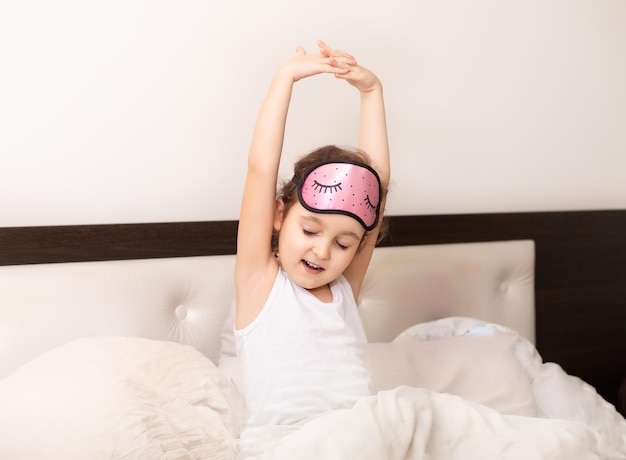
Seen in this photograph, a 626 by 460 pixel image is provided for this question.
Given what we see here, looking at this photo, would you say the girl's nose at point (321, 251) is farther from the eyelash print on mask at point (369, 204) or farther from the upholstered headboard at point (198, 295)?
the upholstered headboard at point (198, 295)

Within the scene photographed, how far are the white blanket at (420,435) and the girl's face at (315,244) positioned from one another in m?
0.24

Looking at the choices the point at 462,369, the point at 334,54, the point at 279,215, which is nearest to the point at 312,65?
the point at 334,54

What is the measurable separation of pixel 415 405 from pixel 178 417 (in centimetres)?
44

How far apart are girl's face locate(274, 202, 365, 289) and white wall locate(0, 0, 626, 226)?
0.47 meters

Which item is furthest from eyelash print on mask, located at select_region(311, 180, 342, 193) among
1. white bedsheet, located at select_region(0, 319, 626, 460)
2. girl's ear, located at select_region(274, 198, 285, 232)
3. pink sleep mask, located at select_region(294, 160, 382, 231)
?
white bedsheet, located at select_region(0, 319, 626, 460)

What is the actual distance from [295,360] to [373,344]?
426 mm

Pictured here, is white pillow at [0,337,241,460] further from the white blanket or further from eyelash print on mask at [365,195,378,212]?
eyelash print on mask at [365,195,378,212]

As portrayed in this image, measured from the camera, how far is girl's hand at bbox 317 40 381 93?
1.25 metres

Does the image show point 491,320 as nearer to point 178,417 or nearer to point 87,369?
point 178,417

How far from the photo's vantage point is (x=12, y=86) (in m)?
Result: 1.42

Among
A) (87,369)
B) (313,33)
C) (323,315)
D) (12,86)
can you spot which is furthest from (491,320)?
(12,86)

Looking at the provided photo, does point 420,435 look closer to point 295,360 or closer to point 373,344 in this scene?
point 295,360

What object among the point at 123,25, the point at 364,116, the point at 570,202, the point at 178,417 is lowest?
the point at 178,417

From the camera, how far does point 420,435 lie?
1.08 metres
